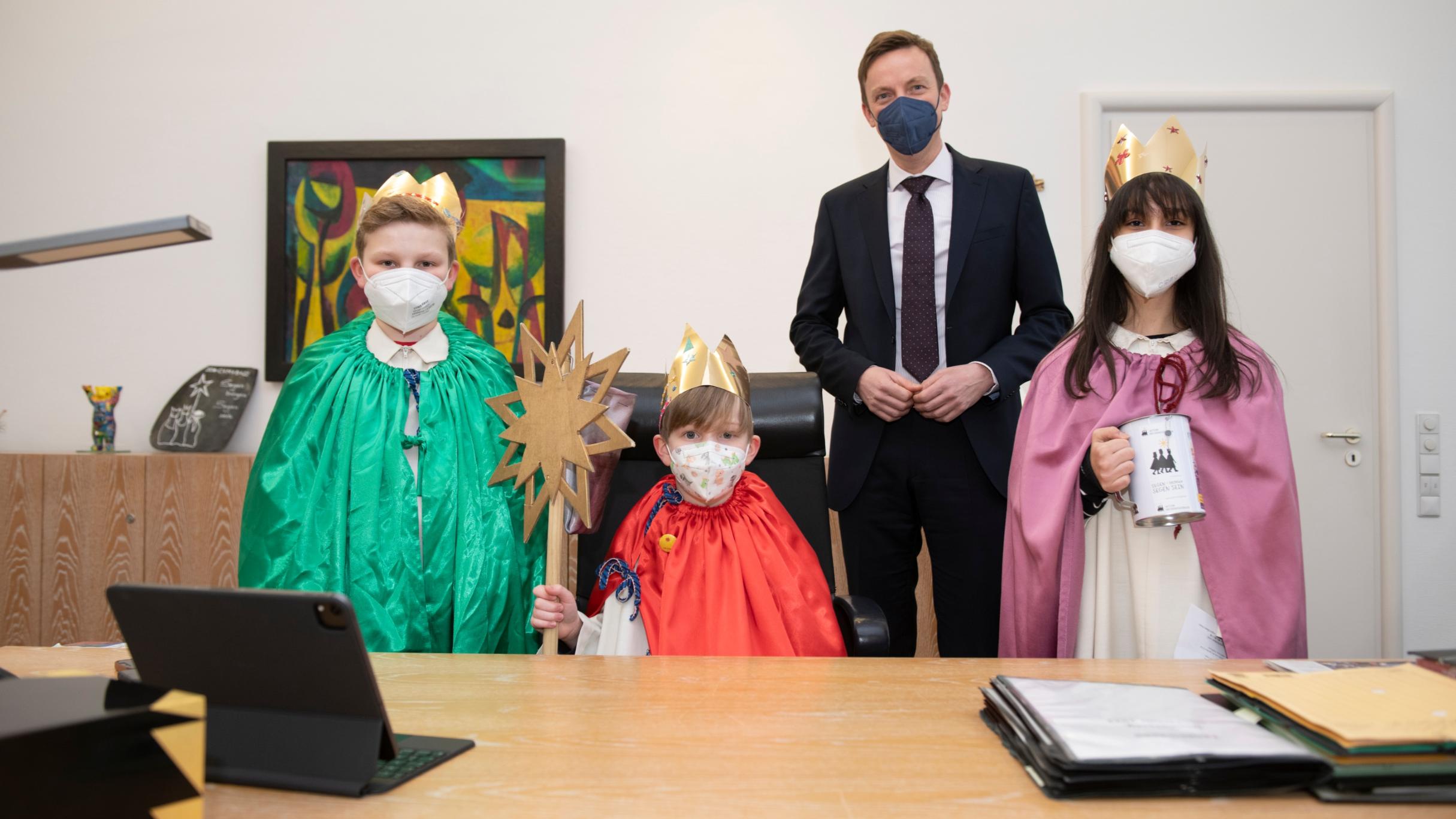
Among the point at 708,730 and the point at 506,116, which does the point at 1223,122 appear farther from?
the point at 708,730

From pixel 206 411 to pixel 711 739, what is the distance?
10.3ft

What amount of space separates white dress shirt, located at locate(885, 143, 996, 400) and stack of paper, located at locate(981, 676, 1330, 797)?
137 cm

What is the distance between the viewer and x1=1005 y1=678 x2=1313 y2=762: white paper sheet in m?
0.79

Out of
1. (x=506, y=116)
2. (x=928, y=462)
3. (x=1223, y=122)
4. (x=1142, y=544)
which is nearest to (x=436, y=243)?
(x=928, y=462)

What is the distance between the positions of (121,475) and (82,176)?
1388mm

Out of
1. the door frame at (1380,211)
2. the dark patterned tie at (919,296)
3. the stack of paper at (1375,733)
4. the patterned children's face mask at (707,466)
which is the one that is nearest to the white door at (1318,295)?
the door frame at (1380,211)

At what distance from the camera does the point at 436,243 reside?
184 cm

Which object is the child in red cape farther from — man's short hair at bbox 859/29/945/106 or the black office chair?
man's short hair at bbox 859/29/945/106

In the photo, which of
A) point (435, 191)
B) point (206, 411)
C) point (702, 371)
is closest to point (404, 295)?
point (435, 191)

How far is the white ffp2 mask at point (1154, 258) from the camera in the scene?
1659 mm

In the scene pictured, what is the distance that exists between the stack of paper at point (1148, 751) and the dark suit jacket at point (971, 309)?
4.05 ft

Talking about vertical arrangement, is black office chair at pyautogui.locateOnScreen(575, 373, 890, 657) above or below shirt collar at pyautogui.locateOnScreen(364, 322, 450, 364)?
below

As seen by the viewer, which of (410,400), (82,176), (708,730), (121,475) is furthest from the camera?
(82,176)

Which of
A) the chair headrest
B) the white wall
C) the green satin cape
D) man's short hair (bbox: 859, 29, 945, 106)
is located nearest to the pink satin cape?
the chair headrest
